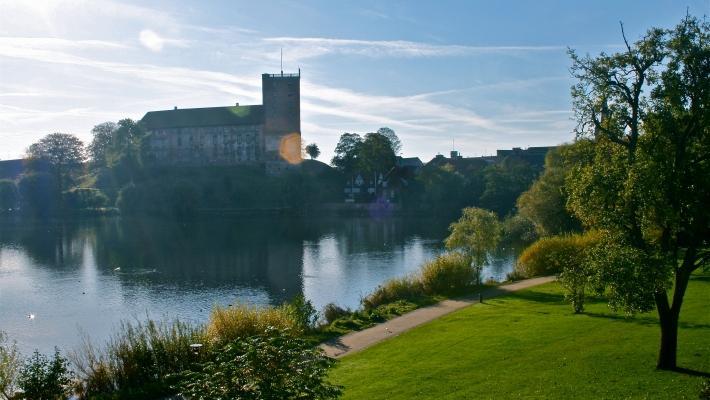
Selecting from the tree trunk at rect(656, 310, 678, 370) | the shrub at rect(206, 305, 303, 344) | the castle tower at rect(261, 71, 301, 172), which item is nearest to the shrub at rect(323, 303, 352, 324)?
the shrub at rect(206, 305, 303, 344)

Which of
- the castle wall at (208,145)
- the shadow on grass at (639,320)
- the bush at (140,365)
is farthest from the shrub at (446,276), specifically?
the castle wall at (208,145)

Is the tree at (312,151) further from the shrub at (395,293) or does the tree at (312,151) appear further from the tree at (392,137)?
the shrub at (395,293)

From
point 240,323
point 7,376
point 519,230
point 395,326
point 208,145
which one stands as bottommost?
point 395,326

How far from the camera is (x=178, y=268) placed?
45938 mm

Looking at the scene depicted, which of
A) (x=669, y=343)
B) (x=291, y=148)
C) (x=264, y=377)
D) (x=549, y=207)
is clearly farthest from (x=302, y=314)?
(x=291, y=148)

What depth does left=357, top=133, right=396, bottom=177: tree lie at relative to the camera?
104 meters

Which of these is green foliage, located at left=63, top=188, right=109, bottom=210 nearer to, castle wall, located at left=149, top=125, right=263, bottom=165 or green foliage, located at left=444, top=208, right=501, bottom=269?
castle wall, located at left=149, top=125, right=263, bottom=165

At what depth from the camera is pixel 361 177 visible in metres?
108

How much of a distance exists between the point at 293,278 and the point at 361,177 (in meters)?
67.9

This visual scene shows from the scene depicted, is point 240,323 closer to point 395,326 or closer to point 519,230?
point 395,326

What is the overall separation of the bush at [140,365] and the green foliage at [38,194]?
9088 centimetres

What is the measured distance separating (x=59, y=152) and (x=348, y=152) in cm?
5020

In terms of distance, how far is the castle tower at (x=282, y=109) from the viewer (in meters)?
104

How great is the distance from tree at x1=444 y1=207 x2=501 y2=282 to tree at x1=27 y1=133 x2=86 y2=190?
8935 cm
